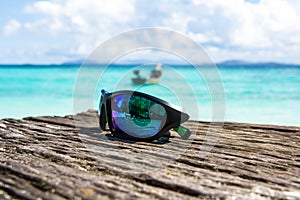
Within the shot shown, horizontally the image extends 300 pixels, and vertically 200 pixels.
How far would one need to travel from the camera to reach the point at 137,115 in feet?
8.74

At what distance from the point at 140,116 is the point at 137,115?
2 centimetres

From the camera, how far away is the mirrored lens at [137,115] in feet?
8.42

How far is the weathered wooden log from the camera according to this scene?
63.2 inches

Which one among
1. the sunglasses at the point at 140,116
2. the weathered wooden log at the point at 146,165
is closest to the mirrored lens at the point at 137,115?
the sunglasses at the point at 140,116

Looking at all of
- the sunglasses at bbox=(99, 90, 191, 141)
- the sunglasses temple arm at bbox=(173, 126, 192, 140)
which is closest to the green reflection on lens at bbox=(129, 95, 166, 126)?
the sunglasses at bbox=(99, 90, 191, 141)

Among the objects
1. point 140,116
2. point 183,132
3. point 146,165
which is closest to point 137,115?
point 140,116

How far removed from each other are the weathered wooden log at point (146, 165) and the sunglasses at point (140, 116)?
90 millimetres

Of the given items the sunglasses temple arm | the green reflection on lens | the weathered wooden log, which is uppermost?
the green reflection on lens

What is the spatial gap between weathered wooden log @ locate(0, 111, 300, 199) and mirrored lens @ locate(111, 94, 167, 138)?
0.39 ft

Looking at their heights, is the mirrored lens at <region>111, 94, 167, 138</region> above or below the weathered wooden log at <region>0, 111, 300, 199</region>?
above

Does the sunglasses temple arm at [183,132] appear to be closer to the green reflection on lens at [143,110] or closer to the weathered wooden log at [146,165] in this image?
the weathered wooden log at [146,165]

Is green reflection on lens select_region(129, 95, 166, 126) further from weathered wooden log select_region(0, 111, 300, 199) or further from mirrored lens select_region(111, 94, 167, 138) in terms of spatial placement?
weathered wooden log select_region(0, 111, 300, 199)

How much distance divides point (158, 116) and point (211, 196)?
1039mm

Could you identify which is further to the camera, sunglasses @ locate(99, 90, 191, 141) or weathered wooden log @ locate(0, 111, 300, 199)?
sunglasses @ locate(99, 90, 191, 141)
